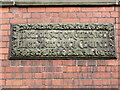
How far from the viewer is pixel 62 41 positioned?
253cm

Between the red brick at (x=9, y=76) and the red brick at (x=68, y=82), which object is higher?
the red brick at (x=9, y=76)

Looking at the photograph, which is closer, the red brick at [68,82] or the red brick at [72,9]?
the red brick at [68,82]

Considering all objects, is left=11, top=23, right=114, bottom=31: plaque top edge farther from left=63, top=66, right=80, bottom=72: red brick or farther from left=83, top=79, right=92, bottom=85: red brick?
left=83, top=79, right=92, bottom=85: red brick

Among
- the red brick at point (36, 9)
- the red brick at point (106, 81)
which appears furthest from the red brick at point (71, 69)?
the red brick at point (36, 9)

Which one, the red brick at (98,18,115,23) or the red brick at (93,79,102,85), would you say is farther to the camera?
the red brick at (98,18,115,23)

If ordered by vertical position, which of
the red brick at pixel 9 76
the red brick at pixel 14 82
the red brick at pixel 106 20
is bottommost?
the red brick at pixel 14 82

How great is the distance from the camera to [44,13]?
261 centimetres

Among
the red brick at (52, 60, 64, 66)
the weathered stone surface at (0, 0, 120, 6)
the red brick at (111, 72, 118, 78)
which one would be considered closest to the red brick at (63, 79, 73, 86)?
the red brick at (52, 60, 64, 66)

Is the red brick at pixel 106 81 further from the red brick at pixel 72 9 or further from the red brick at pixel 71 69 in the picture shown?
the red brick at pixel 72 9

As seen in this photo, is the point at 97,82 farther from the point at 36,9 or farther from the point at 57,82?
the point at 36,9

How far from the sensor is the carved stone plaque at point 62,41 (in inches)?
98.4

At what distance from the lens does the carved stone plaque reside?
2500mm

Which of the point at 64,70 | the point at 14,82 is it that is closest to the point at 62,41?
the point at 64,70

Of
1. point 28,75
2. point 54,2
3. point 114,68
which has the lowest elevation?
point 28,75
